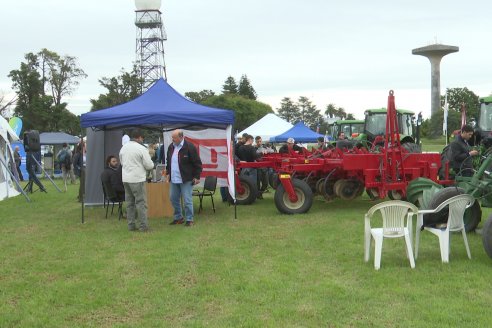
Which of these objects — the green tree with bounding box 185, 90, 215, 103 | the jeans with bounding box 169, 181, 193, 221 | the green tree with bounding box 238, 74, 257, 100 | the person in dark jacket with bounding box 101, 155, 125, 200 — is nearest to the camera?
the jeans with bounding box 169, 181, 193, 221

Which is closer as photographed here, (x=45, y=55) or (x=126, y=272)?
(x=126, y=272)

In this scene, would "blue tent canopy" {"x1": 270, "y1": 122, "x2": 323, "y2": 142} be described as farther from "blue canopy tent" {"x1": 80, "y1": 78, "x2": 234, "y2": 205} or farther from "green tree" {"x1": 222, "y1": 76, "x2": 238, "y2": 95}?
"green tree" {"x1": 222, "y1": 76, "x2": 238, "y2": 95}

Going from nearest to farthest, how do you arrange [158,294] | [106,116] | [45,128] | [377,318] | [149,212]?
[377,318] → [158,294] → [106,116] → [149,212] → [45,128]

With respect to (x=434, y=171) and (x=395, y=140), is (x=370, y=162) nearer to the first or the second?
(x=395, y=140)

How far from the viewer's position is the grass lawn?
180 inches

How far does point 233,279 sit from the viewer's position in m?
5.75

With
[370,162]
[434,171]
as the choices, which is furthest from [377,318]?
[434,171]

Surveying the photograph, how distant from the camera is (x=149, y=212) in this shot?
408 inches

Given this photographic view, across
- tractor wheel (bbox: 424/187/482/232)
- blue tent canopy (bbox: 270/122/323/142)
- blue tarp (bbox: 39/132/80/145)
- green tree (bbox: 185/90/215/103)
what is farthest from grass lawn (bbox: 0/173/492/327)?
green tree (bbox: 185/90/215/103)

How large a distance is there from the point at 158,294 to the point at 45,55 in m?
52.4

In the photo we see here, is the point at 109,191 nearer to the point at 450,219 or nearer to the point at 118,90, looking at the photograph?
the point at 450,219

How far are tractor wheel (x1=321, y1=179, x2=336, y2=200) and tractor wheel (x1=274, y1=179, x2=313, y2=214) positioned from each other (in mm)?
742

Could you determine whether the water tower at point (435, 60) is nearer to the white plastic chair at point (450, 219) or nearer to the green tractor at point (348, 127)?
the green tractor at point (348, 127)

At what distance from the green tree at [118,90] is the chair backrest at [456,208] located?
154ft
